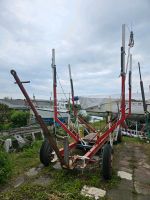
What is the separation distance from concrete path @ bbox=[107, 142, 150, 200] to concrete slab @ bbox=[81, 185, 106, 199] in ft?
0.54

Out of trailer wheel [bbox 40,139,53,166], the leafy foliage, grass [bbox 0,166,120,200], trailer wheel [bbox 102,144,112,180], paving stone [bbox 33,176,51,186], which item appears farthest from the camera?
the leafy foliage

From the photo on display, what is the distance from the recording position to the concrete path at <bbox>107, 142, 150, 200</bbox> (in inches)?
200

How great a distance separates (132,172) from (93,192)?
6.76ft

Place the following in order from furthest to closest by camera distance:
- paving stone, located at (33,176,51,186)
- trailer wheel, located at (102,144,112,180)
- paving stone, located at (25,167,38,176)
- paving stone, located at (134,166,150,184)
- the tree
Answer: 1. the tree
2. paving stone, located at (25,167,38,176)
3. paving stone, located at (134,166,150,184)
4. trailer wheel, located at (102,144,112,180)
5. paving stone, located at (33,176,51,186)

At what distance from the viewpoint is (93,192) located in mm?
5059

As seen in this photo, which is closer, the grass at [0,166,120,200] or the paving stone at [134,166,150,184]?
the grass at [0,166,120,200]

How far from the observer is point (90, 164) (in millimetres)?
6695

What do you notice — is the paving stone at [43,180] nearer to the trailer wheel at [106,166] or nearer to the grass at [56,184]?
the grass at [56,184]

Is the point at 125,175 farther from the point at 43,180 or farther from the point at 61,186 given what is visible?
the point at 43,180

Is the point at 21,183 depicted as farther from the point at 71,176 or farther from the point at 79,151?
the point at 79,151

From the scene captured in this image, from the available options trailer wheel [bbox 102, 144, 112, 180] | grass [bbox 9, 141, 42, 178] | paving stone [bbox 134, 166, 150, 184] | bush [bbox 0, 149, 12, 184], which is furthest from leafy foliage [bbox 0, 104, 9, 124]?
trailer wheel [bbox 102, 144, 112, 180]

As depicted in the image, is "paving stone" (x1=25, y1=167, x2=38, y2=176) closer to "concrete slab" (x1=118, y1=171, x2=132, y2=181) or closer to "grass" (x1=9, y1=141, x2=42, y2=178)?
"grass" (x1=9, y1=141, x2=42, y2=178)

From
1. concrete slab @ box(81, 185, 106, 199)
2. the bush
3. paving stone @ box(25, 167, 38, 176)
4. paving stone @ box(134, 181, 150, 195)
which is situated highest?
the bush

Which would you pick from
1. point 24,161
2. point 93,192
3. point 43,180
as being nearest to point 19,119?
point 24,161
